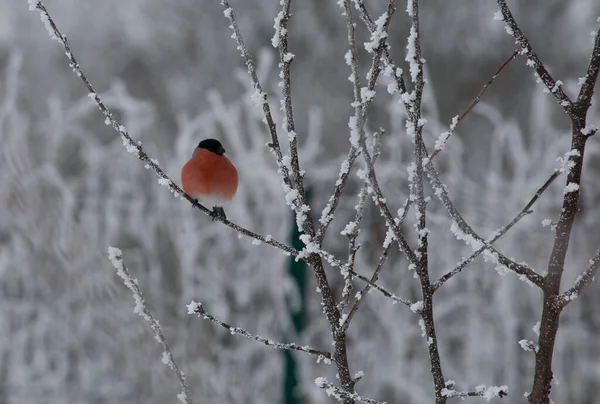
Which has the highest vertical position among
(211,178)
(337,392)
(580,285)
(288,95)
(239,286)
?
(239,286)

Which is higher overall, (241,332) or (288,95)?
(288,95)

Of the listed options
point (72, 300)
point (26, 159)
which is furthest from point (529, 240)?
point (26, 159)

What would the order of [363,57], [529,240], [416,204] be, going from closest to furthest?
1. [416,204]
2. [529,240]
3. [363,57]

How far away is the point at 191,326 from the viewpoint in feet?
12.3

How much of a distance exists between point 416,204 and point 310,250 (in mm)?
125

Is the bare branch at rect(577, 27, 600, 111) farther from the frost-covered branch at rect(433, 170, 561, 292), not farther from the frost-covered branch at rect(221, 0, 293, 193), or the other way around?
the frost-covered branch at rect(221, 0, 293, 193)

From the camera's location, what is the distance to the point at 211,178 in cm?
159

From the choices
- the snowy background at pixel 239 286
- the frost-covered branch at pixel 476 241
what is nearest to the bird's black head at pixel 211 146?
the frost-covered branch at pixel 476 241

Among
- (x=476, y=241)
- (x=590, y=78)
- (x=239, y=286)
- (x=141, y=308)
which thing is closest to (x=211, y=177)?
(x=141, y=308)

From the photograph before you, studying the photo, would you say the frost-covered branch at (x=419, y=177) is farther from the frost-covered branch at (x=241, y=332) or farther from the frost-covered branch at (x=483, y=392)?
the frost-covered branch at (x=241, y=332)

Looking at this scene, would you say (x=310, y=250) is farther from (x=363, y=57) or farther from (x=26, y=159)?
(x=363, y=57)

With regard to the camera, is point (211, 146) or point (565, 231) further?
point (211, 146)

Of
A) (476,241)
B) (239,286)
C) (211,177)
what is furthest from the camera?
(239,286)

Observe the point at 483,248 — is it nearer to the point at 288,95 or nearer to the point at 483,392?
the point at 483,392
